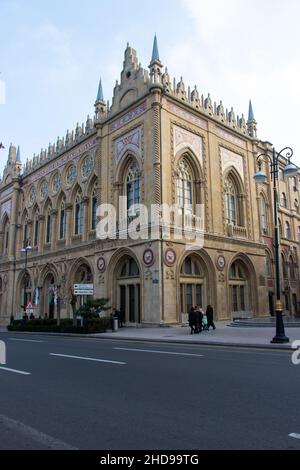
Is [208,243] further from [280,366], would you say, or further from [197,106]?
[280,366]

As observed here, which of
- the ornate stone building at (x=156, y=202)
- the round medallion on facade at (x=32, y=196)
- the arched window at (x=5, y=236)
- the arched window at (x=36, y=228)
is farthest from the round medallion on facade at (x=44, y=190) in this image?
the arched window at (x=5, y=236)

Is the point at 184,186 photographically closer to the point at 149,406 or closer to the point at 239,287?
the point at 239,287

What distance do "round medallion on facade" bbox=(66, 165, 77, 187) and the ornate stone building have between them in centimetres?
13

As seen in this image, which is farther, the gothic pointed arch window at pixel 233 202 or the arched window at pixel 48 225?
the arched window at pixel 48 225

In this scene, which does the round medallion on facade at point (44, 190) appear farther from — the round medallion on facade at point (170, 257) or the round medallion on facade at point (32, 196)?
the round medallion on facade at point (170, 257)

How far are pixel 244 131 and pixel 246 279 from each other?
1413cm

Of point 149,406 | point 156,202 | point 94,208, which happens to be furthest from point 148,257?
point 149,406

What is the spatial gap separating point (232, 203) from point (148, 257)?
12.1 meters

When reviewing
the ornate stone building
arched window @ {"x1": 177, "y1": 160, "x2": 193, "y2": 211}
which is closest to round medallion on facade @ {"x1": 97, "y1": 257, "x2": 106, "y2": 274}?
the ornate stone building

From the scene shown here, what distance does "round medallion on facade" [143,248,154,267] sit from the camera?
25.5 m

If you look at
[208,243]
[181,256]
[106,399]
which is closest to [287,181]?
[208,243]

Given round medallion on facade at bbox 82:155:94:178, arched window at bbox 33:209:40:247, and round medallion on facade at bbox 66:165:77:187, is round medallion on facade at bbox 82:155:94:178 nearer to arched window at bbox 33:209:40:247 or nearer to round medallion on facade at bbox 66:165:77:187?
round medallion on facade at bbox 66:165:77:187

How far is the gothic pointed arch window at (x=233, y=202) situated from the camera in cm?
3362

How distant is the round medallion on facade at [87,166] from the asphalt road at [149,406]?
27.6m
